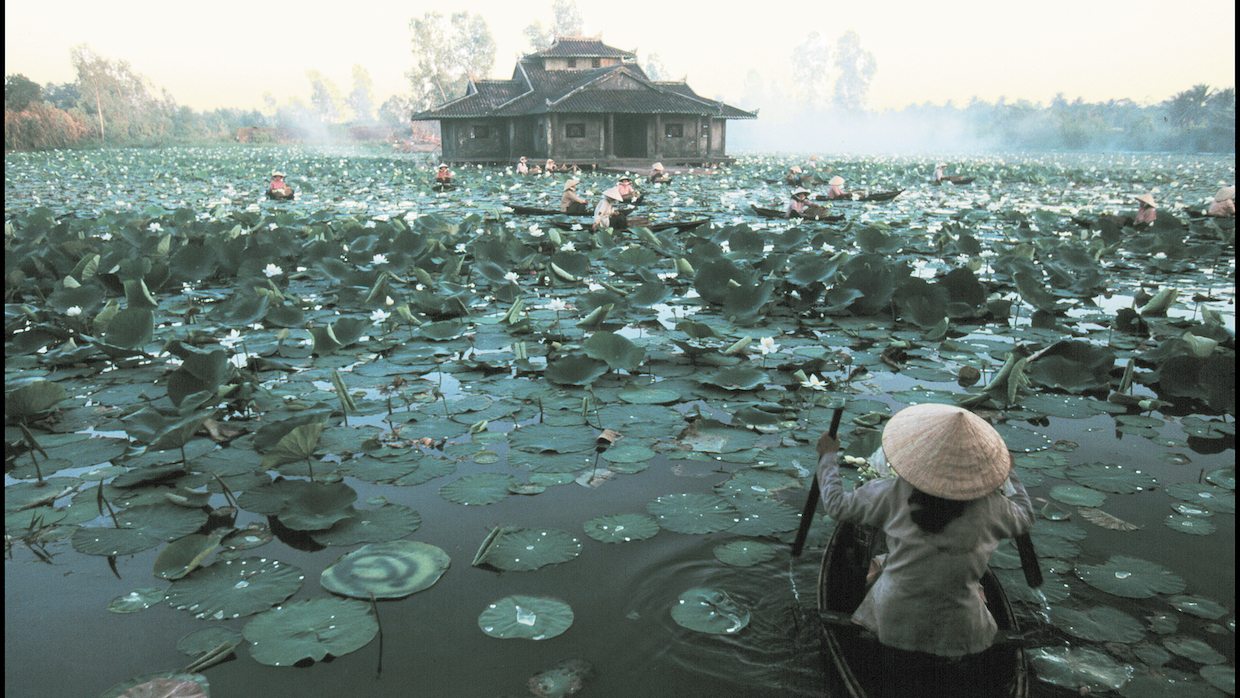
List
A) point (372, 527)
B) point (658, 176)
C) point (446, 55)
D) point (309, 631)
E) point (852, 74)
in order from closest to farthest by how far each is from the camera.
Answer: point (309, 631), point (372, 527), point (658, 176), point (446, 55), point (852, 74)

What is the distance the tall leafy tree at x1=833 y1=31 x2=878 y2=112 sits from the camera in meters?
82.2

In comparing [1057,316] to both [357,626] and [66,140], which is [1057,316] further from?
[66,140]

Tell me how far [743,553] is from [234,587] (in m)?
1.35

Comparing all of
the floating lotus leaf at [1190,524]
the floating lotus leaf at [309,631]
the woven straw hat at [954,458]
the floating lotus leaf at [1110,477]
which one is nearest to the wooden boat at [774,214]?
the floating lotus leaf at [1110,477]

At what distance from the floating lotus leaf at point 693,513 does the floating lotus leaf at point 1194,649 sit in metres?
1.07

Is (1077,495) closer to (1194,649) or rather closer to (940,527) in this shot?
(1194,649)

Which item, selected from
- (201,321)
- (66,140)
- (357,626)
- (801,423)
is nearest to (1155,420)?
(801,423)

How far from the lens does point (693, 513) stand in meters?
2.17

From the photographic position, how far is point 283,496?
220cm

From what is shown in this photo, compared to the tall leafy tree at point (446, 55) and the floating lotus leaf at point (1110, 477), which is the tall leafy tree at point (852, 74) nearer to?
the tall leafy tree at point (446, 55)

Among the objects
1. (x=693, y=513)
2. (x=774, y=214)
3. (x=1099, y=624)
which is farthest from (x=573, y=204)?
(x=1099, y=624)

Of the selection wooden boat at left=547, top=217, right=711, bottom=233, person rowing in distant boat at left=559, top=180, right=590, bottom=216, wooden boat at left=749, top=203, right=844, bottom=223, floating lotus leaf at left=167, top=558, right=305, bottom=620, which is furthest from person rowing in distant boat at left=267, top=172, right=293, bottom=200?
floating lotus leaf at left=167, top=558, right=305, bottom=620

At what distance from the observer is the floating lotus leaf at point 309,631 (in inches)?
61.2

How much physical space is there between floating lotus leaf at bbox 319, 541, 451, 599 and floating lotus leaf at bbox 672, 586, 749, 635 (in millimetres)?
659
